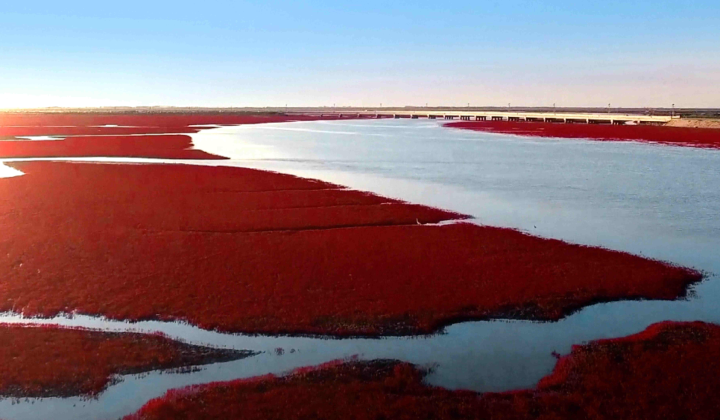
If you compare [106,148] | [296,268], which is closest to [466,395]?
[296,268]

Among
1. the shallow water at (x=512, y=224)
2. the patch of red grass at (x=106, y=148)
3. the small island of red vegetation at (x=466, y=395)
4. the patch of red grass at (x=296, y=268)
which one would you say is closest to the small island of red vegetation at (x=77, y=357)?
the shallow water at (x=512, y=224)

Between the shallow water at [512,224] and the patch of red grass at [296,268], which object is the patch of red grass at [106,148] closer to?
the shallow water at [512,224]

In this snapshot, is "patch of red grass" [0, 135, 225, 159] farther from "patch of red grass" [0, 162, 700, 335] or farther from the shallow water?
"patch of red grass" [0, 162, 700, 335]

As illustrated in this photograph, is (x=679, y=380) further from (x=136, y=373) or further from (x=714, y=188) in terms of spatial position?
(x=714, y=188)

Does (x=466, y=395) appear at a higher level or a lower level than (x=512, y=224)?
lower

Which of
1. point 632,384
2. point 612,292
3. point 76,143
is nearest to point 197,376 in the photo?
point 632,384

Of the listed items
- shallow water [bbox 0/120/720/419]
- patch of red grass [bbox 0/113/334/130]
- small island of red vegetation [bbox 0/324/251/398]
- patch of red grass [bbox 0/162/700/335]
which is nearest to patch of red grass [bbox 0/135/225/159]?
shallow water [bbox 0/120/720/419]

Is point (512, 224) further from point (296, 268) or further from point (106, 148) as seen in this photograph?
point (106, 148)
